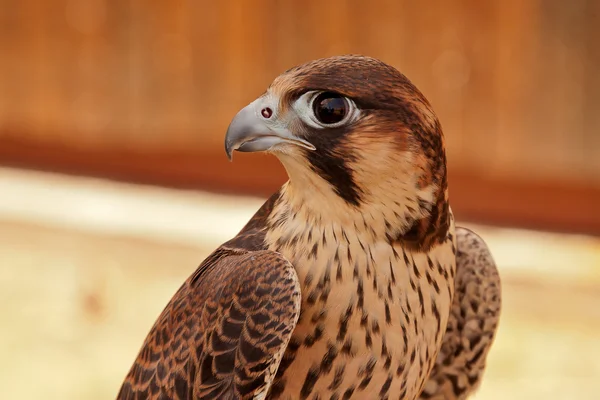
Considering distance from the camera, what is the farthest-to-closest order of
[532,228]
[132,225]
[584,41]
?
[132,225] < [532,228] < [584,41]

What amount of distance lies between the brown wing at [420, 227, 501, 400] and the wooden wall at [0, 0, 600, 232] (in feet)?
11.8

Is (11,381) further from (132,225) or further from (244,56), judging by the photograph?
(244,56)

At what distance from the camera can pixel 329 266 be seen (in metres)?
1.95

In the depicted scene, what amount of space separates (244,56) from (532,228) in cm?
233

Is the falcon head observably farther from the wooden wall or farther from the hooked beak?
the wooden wall

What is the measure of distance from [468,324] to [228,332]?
2.79ft

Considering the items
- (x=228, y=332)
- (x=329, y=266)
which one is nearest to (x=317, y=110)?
(x=329, y=266)

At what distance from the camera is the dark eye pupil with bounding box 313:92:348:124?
183 centimetres

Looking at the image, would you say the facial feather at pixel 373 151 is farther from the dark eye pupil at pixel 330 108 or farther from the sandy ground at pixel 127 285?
the sandy ground at pixel 127 285

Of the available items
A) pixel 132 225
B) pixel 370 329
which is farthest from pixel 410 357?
pixel 132 225

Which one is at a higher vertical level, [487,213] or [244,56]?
[244,56]

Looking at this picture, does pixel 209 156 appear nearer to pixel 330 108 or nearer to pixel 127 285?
pixel 127 285

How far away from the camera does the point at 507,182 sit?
614 cm

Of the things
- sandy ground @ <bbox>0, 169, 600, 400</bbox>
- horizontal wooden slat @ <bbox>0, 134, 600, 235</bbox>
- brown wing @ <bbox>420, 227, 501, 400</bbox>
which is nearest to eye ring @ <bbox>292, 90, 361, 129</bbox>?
brown wing @ <bbox>420, 227, 501, 400</bbox>
